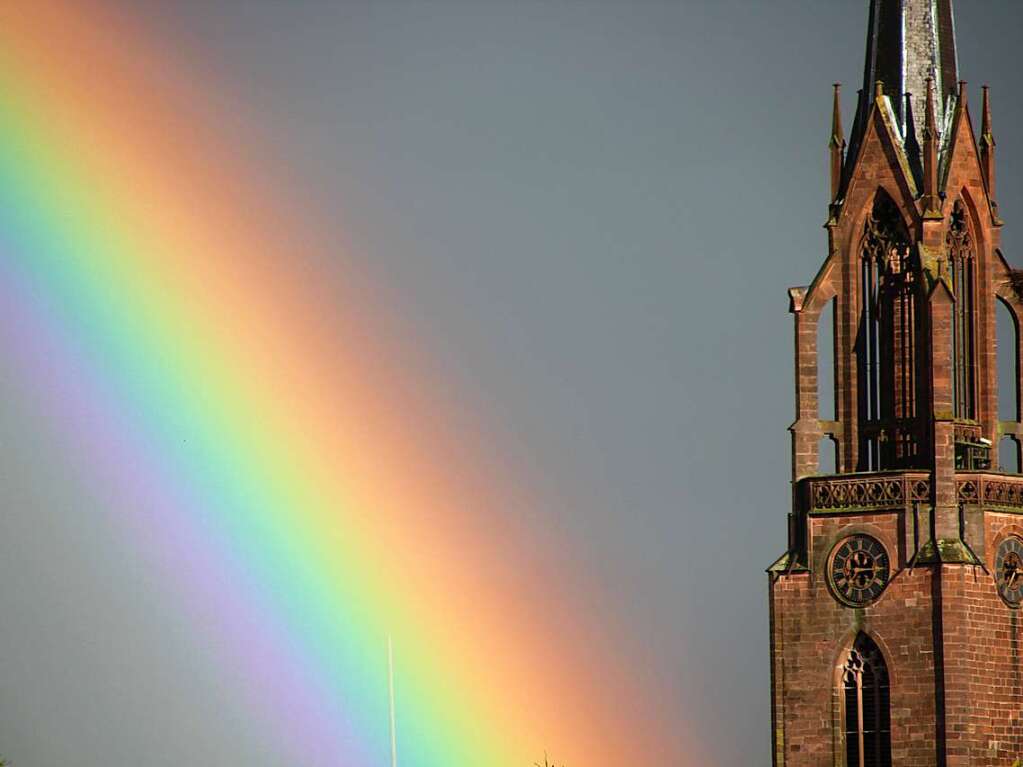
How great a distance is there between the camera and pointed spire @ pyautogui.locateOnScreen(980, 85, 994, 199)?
164 metres

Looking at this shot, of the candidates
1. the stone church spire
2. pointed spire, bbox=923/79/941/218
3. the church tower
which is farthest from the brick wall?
the stone church spire

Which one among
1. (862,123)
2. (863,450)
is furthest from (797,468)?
(862,123)

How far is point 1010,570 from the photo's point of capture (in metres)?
160

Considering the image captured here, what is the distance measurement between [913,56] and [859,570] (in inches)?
804

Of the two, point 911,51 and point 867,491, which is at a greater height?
point 911,51

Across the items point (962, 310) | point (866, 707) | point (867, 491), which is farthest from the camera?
point (962, 310)

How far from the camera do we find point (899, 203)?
6407 inches

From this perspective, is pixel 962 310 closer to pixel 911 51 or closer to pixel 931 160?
pixel 931 160

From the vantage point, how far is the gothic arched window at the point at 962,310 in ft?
530

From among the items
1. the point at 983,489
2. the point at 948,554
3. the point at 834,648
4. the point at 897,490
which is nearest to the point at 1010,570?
the point at 948,554

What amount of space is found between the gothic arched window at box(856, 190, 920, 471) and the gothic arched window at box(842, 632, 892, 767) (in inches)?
299

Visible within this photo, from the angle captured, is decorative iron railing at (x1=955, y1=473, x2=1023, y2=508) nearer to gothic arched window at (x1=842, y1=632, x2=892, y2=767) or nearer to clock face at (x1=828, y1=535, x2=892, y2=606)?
clock face at (x1=828, y1=535, x2=892, y2=606)

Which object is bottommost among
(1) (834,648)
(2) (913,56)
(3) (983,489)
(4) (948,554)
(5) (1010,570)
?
(1) (834,648)

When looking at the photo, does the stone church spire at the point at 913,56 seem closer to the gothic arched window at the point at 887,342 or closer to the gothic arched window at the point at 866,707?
the gothic arched window at the point at 887,342
